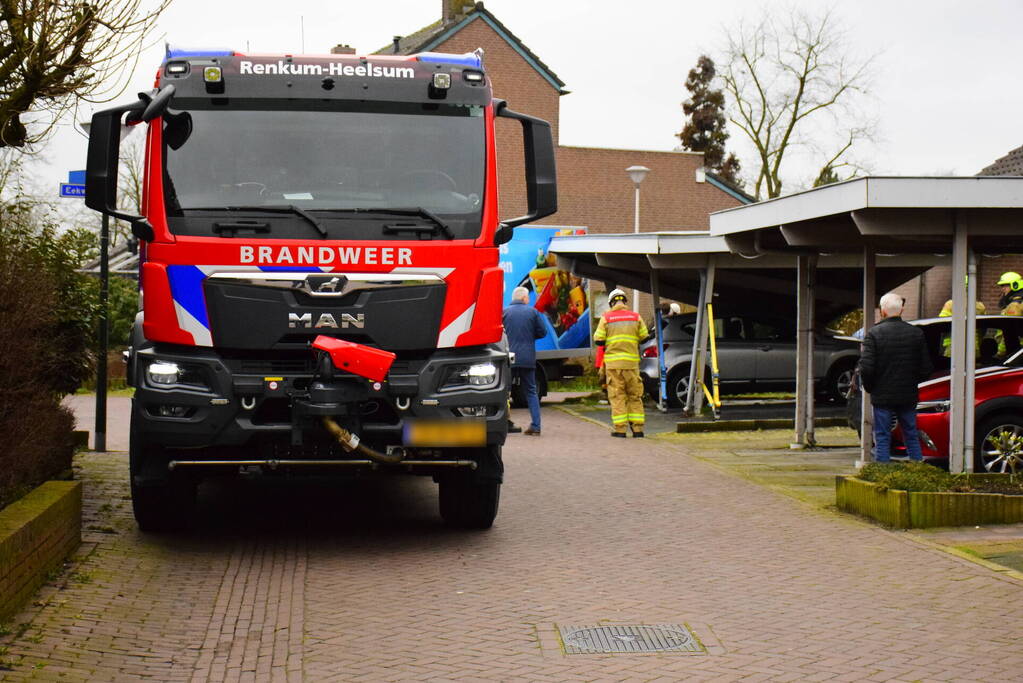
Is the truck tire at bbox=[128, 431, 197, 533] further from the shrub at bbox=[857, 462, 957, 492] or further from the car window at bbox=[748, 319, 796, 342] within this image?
the car window at bbox=[748, 319, 796, 342]

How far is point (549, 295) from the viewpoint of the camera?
22.6 metres

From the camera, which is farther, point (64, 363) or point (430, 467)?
point (64, 363)

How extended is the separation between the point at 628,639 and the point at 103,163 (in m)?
4.29

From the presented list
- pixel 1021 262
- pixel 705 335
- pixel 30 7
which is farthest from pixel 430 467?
pixel 1021 262

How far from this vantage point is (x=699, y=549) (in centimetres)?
884

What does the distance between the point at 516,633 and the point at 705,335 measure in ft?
43.6

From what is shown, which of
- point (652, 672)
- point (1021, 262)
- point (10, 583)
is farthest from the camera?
point (1021, 262)

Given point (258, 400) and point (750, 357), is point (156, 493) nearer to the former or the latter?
point (258, 400)

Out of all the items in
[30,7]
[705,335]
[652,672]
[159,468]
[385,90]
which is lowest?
[652,672]

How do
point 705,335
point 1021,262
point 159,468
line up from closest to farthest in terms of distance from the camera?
point 159,468
point 705,335
point 1021,262

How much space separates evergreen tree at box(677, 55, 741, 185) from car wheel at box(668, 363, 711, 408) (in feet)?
159

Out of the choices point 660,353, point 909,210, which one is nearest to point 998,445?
point 909,210

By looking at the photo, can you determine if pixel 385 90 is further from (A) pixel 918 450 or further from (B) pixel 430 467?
(A) pixel 918 450

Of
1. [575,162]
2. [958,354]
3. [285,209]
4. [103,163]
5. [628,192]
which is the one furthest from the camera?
[628,192]
